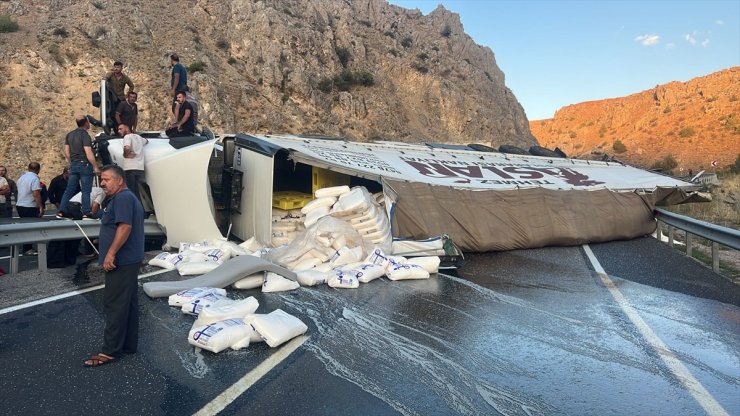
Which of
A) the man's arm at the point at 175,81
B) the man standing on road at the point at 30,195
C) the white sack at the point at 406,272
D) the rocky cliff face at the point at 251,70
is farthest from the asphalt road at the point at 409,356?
the rocky cliff face at the point at 251,70

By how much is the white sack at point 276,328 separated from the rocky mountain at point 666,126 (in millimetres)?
52972

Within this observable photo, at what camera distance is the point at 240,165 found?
10.3m

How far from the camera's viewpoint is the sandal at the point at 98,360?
395 cm

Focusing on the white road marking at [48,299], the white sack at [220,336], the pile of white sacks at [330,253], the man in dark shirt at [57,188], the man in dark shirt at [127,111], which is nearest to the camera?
the white sack at [220,336]

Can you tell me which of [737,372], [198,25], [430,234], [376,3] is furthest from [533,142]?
[737,372]

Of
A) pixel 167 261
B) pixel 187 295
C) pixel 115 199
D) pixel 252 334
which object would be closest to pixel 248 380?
pixel 252 334

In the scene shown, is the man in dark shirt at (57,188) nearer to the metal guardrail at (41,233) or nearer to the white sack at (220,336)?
the metal guardrail at (41,233)

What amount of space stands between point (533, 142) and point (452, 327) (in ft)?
215

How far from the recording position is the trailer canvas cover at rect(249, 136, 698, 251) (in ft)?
31.2

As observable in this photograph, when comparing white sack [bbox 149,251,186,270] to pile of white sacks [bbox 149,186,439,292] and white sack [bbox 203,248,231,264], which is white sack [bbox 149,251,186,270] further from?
white sack [bbox 203,248,231,264]

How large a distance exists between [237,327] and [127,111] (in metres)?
8.27

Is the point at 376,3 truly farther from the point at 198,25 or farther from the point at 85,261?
the point at 85,261

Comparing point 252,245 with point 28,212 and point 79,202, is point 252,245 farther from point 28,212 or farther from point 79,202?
point 28,212

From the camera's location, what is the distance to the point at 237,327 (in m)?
4.43
